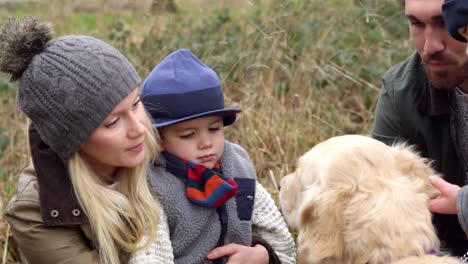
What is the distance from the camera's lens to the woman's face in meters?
3.40

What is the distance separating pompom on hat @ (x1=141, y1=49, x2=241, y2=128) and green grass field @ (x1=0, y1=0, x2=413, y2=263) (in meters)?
1.74

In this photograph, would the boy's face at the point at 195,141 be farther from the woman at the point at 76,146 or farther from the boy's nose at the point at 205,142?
the woman at the point at 76,146

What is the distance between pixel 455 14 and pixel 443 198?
0.88m

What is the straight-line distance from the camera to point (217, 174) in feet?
12.3

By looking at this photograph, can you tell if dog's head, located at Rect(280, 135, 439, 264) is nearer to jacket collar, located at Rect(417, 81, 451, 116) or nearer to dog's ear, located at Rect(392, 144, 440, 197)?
dog's ear, located at Rect(392, 144, 440, 197)

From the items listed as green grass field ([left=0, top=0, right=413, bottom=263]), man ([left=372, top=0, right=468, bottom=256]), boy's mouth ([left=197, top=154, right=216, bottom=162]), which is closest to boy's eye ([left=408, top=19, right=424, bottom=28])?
man ([left=372, top=0, right=468, bottom=256])

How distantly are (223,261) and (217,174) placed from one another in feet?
1.48

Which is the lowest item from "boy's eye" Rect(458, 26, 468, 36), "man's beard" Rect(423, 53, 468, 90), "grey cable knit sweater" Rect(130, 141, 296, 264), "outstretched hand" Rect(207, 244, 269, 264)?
"outstretched hand" Rect(207, 244, 269, 264)

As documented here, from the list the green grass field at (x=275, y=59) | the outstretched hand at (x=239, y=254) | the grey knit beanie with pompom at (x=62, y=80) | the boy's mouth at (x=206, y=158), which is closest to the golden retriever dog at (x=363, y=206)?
the outstretched hand at (x=239, y=254)

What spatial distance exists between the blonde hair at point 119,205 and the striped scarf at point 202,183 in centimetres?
15

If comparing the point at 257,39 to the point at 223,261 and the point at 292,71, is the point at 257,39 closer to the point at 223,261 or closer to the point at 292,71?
the point at 292,71

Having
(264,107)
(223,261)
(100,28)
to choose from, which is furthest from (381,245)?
(100,28)

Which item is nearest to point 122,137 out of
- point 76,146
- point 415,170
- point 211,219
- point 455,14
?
point 76,146

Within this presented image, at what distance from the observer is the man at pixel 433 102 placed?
402 centimetres
